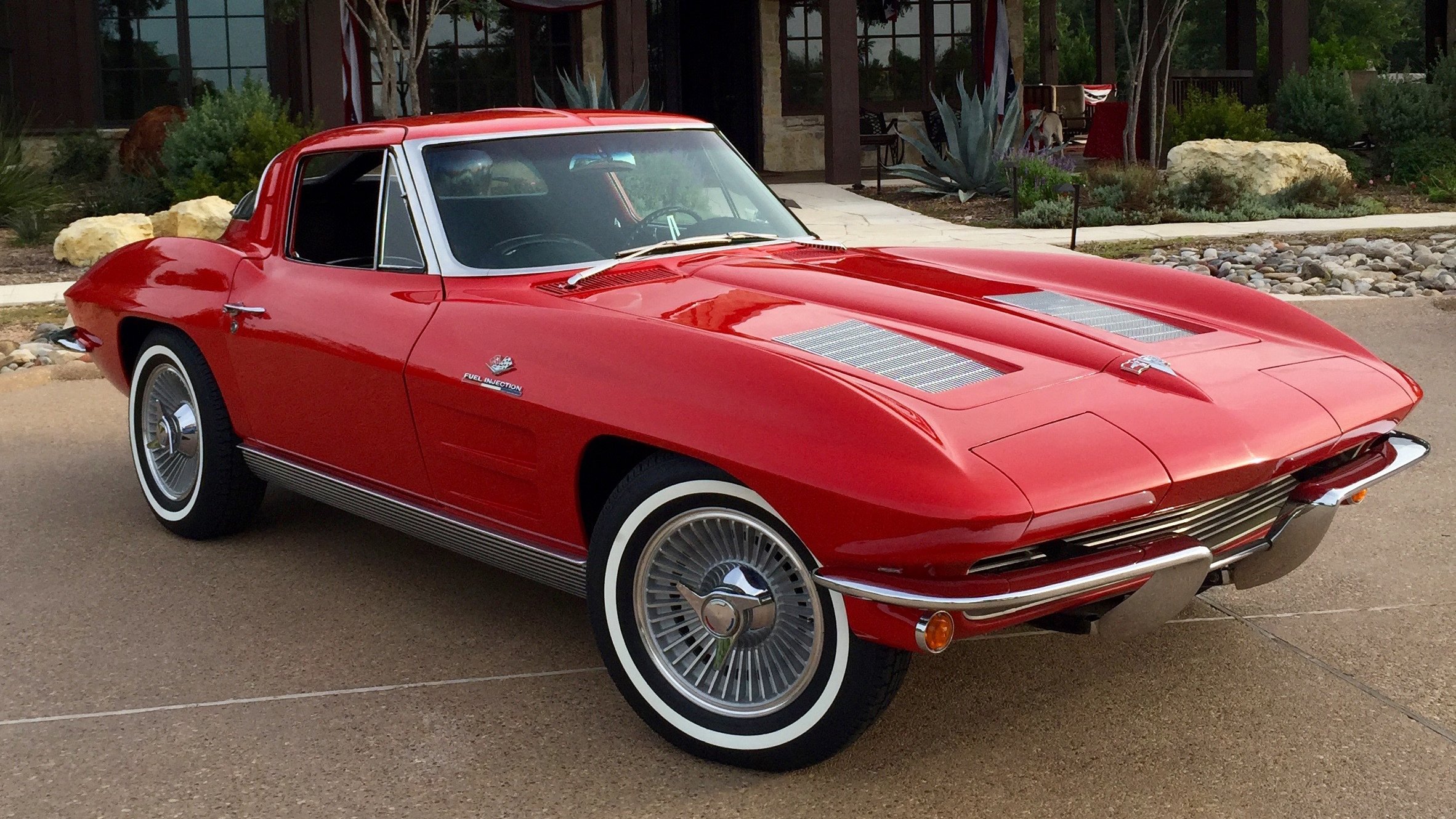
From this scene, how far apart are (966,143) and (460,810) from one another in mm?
13378

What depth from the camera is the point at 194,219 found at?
1223cm

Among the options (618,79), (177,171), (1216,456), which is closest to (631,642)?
(1216,456)

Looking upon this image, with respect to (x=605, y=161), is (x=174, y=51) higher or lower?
higher

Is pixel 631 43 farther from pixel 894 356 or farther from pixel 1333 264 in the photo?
pixel 894 356

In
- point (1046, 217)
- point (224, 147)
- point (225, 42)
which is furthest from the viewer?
point (225, 42)

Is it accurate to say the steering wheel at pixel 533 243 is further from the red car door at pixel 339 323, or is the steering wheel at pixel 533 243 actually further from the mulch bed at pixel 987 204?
the mulch bed at pixel 987 204

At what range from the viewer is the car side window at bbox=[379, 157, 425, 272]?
3.93m

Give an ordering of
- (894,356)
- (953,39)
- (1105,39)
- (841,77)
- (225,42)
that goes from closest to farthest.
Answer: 1. (894,356)
2. (841,77)
3. (225,42)
4. (953,39)
5. (1105,39)

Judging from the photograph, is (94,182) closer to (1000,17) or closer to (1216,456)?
(1000,17)

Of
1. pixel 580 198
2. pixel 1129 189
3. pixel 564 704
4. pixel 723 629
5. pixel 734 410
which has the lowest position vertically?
pixel 564 704

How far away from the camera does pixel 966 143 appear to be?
1539 cm

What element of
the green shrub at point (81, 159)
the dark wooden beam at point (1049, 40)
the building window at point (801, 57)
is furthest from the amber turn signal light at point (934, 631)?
the dark wooden beam at point (1049, 40)

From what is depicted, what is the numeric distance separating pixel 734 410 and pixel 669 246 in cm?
122

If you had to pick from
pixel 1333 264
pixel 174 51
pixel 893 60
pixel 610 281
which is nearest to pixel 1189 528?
pixel 610 281
